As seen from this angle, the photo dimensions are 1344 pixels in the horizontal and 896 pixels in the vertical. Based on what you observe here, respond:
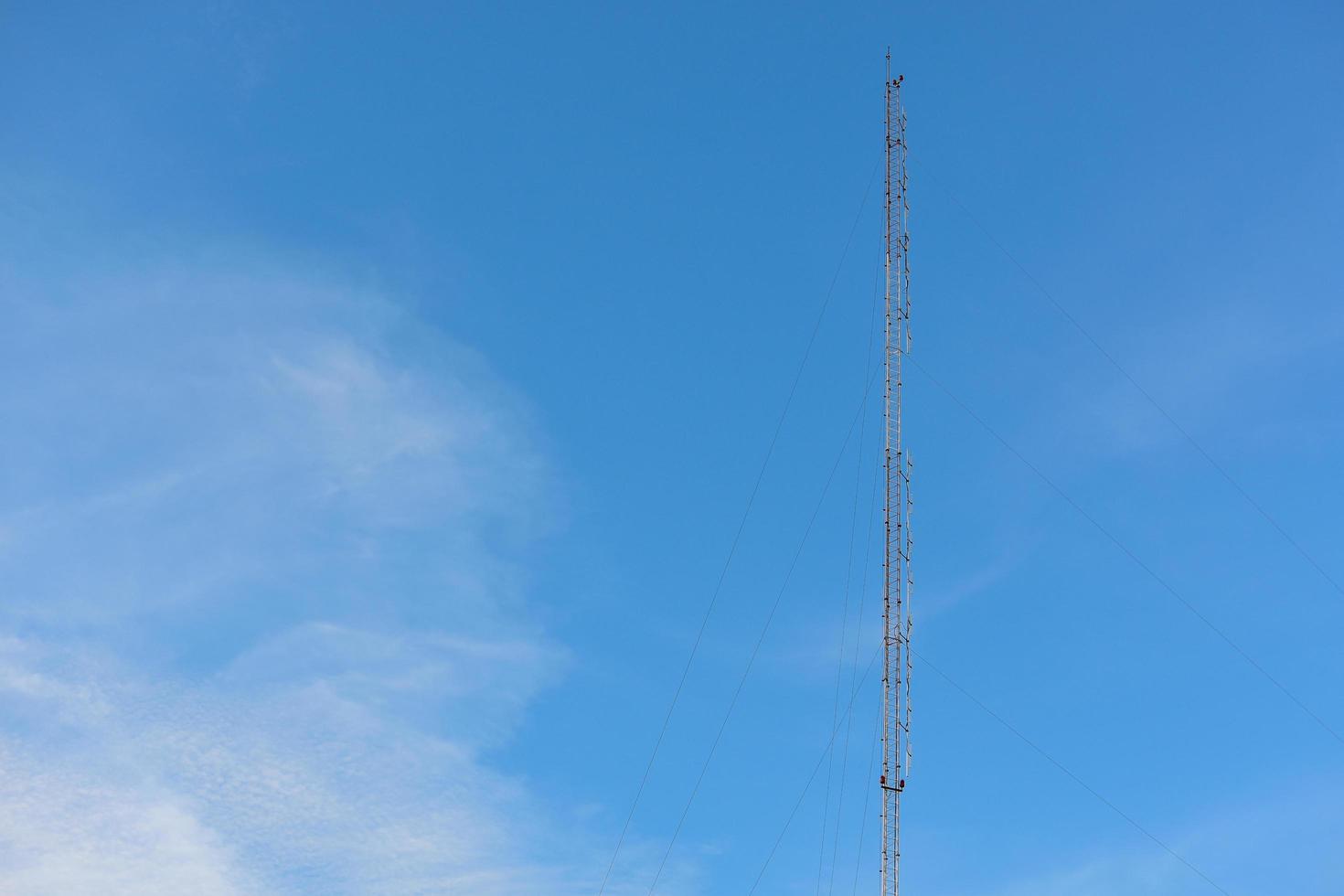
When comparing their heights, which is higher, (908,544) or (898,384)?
(898,384)

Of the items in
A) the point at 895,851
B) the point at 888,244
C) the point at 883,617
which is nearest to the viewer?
the point at 895,851

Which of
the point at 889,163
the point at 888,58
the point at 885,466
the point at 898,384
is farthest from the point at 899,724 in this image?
the point at 888,58

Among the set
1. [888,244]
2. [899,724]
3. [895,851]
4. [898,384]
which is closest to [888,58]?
[888,244]

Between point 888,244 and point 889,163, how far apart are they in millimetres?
5422

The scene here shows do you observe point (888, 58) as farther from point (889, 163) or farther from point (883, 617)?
point (883, 617)

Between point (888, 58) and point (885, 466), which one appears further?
point (888, 58)

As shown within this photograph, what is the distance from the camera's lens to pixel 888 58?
288 ft

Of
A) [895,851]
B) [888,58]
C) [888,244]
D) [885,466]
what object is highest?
[888,58]

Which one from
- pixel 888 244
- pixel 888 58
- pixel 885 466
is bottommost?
pixel 885 466

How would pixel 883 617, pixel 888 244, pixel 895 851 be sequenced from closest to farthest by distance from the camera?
1. pixel 895 851
2. pixel 883 617
3. pixel 888 244

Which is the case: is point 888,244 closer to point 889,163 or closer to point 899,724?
point 889,163

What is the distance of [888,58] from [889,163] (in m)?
6.62

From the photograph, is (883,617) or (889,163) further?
(889,163)

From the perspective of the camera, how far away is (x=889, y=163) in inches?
3442
